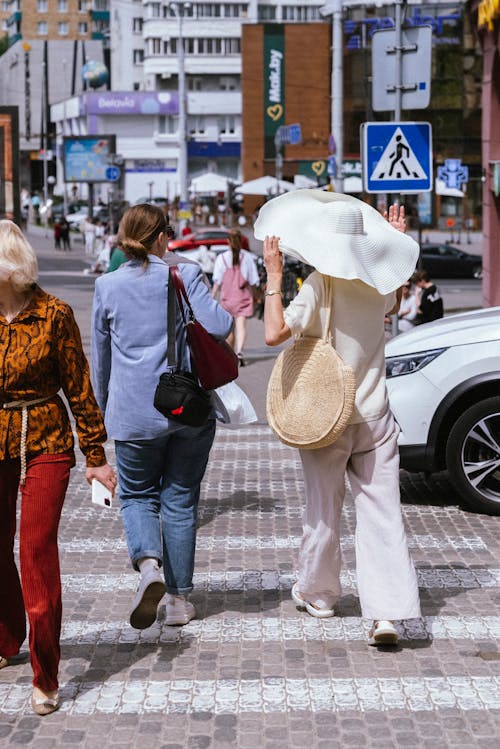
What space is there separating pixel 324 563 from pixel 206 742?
4.64 feet

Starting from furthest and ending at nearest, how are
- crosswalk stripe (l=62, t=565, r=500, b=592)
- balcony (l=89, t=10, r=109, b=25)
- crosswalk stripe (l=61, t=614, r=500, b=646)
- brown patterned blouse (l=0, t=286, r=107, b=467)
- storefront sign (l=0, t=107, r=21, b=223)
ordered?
balcony (l=89, t=10, r=109, b=25), storefront sign (l=0, t=107, r=21, b=223), crosswalk stripe (l=62, t=565, r=500, b=592), crosswalk stripe (l=61, t=614, r=500, b=646), brown patterned blouse (l=0, t=286, r=107, b=467)

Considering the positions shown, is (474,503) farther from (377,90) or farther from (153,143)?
(153,143)

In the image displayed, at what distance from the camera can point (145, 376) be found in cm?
566

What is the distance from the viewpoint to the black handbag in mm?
5512

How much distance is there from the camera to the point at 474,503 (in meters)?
8.40

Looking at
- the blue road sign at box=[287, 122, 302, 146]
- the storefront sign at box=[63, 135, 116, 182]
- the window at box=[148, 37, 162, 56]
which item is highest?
the window at box=[148, 37, 162, 56]

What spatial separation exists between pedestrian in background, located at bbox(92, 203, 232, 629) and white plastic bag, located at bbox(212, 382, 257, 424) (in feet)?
0.60

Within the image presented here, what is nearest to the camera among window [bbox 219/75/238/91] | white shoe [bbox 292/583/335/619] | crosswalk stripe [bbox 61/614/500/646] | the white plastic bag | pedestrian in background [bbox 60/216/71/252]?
crosswalk stripe [bbox 61/614/500/646]

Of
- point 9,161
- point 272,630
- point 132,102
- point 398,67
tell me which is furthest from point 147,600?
point 132,102

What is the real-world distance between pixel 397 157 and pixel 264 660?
7.43 m

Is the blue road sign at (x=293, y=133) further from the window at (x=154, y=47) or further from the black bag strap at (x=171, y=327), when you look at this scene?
the black bag strap at (x=171, y=327)

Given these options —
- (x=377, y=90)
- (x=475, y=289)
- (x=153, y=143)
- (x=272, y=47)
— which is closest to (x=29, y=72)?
(x=153, y=143)

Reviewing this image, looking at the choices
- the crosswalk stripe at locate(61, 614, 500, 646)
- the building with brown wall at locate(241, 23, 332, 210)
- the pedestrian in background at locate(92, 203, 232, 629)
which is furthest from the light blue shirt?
the building with brown wall at locate(241, 23, 332, 210)

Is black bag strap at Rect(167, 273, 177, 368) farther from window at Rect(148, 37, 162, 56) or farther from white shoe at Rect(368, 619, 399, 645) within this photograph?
window at Rect(148, 37, 162, 56)
